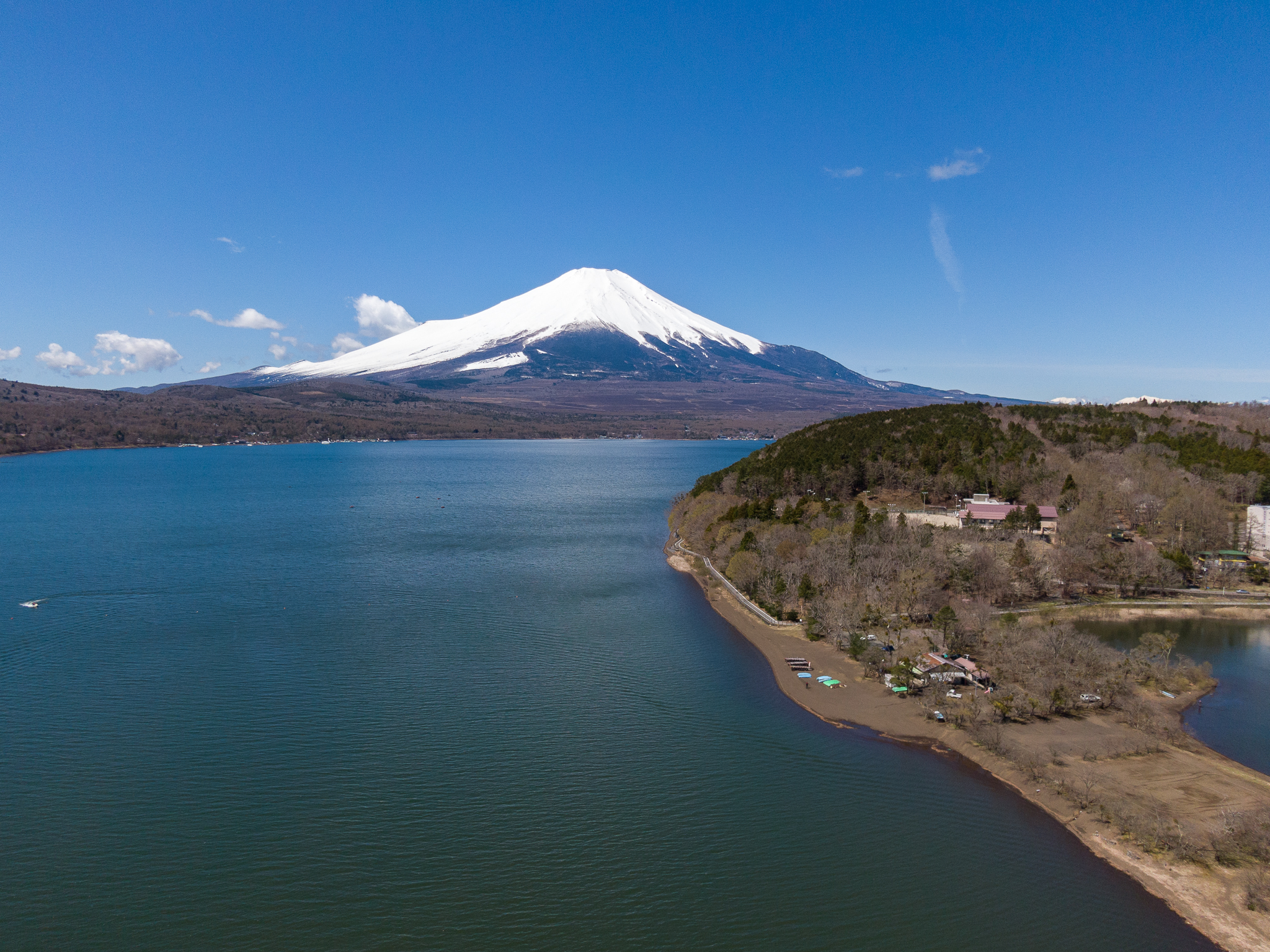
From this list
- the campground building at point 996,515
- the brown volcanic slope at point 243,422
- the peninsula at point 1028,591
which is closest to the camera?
the peninsula at point 1028,591

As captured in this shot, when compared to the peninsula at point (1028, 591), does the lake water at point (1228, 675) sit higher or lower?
lower

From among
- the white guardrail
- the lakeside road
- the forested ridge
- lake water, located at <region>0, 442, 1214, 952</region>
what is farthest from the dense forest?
the lakeside road

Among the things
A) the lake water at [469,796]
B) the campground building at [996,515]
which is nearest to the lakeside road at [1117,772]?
the lake water at [469,796]

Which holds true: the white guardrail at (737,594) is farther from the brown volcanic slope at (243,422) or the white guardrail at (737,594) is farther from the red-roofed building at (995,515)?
the brown volcanic slope at (243,422)

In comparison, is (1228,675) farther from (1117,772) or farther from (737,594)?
(737,594)

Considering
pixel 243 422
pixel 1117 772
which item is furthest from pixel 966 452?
pixel 243 422

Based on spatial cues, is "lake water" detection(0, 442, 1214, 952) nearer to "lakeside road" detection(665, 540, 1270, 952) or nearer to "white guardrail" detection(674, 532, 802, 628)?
"lakeside road" detection(665, 540, 1270, 952)

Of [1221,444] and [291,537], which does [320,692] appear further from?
[1221,444]

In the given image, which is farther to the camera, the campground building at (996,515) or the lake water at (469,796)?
the campground building at (996,515)
